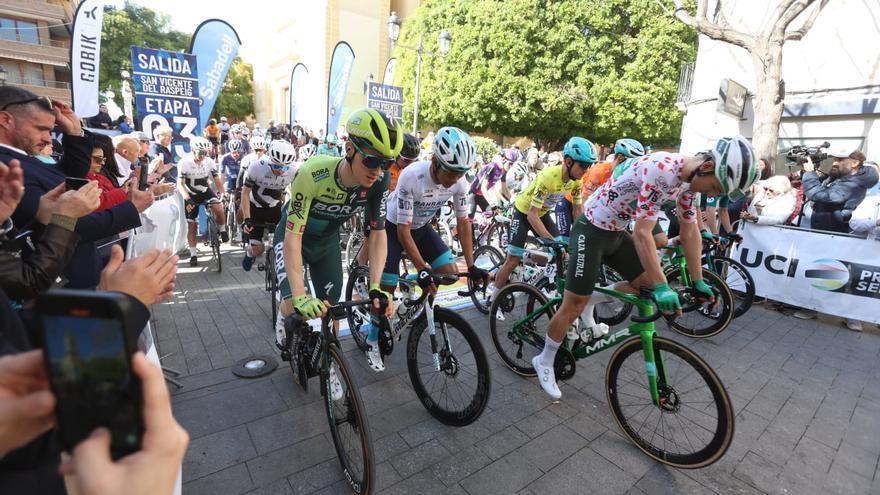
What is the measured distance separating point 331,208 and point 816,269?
7038mm

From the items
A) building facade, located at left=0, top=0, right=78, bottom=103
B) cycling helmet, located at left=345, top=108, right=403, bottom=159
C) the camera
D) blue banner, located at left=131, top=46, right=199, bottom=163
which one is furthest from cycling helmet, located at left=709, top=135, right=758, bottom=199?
building facade, located at left=0, top=0, right=78, bottom=103

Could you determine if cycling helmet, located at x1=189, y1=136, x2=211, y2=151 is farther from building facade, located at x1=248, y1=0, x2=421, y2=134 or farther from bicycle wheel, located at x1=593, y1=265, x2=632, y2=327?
building facade, located at x1=248, y1=0, x2=421, y2=134

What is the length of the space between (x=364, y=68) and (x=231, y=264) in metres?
36.7

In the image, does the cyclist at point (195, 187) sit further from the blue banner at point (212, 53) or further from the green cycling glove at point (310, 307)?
the green cycling glove at point (310, 307)

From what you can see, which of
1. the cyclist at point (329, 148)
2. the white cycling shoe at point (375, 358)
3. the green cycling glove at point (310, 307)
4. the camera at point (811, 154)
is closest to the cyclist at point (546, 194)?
the white cycling shoe at point (375, 358)

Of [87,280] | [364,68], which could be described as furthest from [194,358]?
[364,68]

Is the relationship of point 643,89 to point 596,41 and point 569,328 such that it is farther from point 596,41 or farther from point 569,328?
point 569,328

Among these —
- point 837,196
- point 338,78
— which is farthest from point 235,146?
point 837,196

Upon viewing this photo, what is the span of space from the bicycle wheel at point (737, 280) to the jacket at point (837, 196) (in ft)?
5.17

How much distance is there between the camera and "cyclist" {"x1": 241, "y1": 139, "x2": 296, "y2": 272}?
577cm

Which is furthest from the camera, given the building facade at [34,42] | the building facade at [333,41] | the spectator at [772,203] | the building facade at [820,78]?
the building facade at [333,41]

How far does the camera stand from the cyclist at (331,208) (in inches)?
110

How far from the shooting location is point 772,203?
6.81 meters

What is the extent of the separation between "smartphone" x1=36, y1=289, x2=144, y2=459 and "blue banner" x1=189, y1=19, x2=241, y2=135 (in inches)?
410
